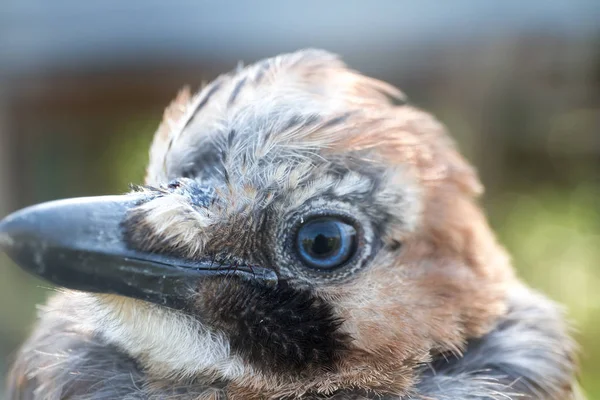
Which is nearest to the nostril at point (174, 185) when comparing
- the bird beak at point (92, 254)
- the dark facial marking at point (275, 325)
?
the bird beak at point (92, 254)

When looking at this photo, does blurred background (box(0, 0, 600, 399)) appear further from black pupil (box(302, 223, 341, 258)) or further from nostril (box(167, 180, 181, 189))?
black pupil (box(302, 223, 341, 258))

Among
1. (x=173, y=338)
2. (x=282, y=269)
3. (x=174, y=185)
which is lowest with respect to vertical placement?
(x=173, y=338)

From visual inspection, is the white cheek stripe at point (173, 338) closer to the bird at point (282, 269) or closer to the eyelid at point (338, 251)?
the bird at point (282, 269)

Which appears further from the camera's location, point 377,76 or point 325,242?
point 377,76

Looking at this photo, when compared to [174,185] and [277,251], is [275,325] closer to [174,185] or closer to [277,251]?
[277,251]

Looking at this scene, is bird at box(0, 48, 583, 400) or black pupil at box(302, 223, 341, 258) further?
black pupil at box(302, 223, 341, 258)

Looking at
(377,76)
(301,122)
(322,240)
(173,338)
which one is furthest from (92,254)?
(377,76)

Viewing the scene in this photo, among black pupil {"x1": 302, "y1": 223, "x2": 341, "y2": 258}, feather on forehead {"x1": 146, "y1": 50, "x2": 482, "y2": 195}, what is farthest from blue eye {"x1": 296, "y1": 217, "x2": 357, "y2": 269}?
feather on forehead {"x1": 146, "y1": 50, "x2": 482, "y2": 195}

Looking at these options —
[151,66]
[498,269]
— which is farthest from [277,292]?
[151,66]
